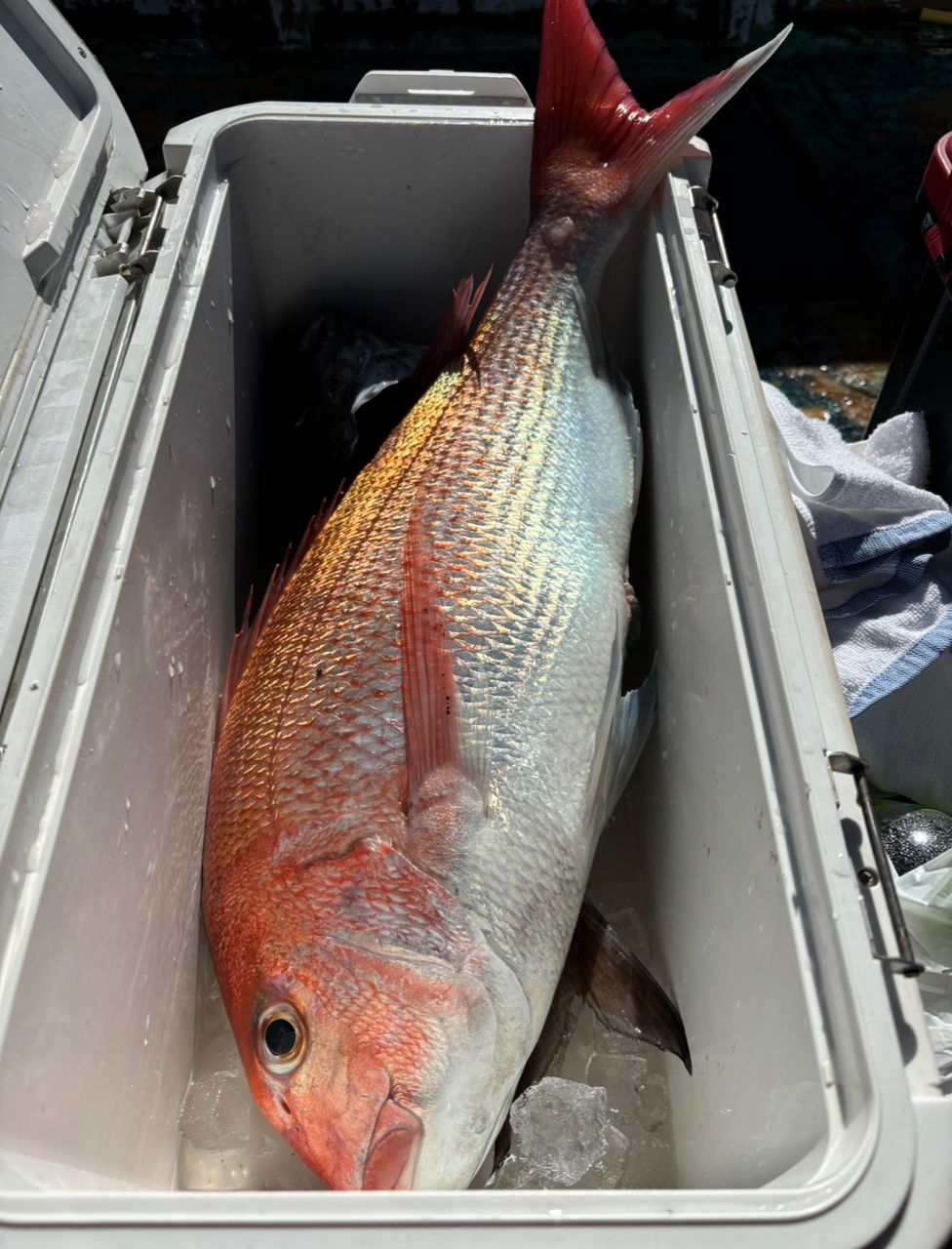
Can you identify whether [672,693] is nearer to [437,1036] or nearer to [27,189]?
[437,1036]

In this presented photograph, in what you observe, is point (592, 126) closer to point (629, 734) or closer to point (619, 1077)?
point (629, 734)

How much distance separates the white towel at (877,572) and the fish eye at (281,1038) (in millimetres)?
1074

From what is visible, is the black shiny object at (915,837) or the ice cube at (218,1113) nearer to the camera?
the ice cube at (218,1113)

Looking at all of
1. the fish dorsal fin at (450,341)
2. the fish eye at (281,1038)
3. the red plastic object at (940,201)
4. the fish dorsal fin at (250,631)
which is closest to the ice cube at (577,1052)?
the fish eye at (281,1038)

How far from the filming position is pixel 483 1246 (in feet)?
2.22

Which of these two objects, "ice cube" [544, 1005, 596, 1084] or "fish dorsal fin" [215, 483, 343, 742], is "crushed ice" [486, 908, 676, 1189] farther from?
"fish dorsal fin" [215, 483, 343, 742]

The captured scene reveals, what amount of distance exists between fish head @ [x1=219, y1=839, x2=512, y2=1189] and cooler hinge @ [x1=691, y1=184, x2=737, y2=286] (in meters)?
1.07

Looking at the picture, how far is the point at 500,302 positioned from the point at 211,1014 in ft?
4.02

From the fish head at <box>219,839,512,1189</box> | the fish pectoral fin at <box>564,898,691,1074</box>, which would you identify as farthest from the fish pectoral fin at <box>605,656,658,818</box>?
the fish head at <box>219,839,512,1189</box>

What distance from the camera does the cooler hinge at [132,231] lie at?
1403 millimetres

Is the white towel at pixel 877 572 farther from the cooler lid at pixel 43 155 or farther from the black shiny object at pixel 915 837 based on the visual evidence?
the cooler lid at pixel 43 155

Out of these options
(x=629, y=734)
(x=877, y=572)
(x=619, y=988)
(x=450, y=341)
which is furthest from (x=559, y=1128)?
(x=450, y=341)

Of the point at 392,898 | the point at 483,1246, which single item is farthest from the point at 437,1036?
the point at 483,1246

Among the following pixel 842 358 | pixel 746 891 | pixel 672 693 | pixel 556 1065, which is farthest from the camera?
pixel 842 358
